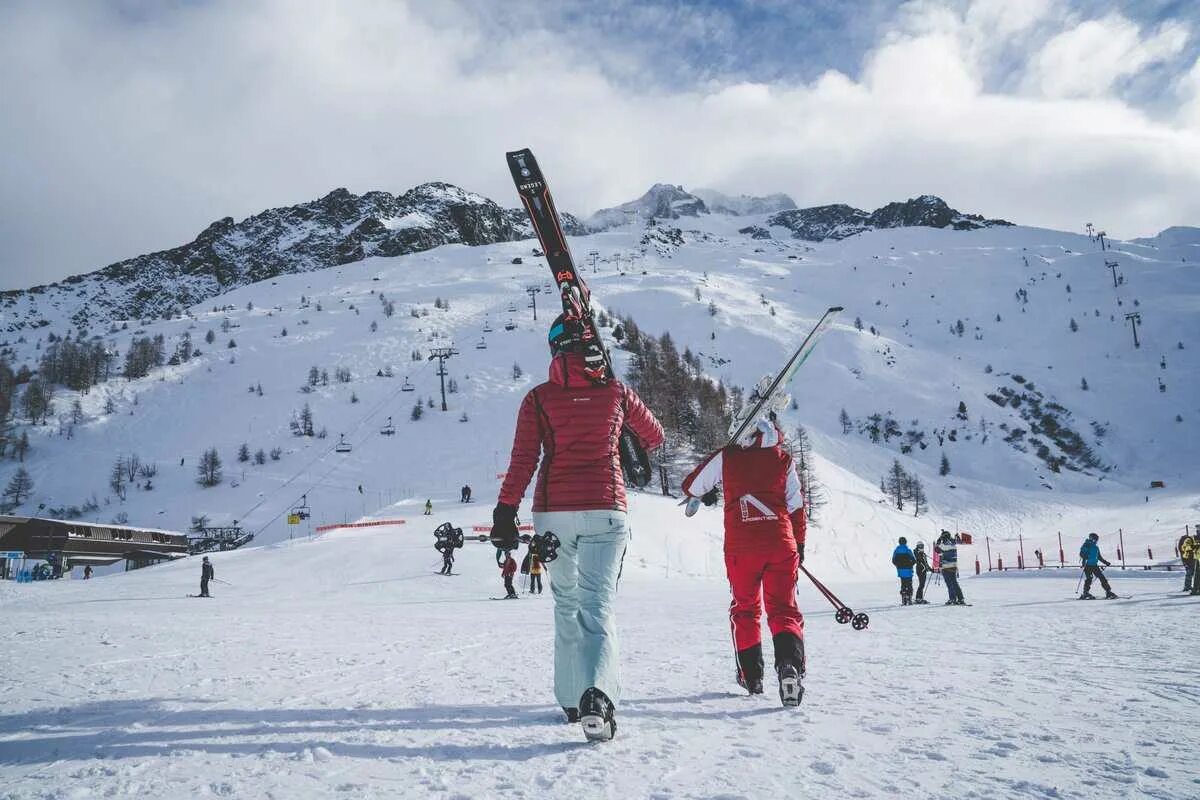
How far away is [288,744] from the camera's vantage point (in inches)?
138

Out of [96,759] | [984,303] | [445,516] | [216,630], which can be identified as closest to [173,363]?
[445,516]

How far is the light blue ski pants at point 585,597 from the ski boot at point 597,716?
0.17 ft

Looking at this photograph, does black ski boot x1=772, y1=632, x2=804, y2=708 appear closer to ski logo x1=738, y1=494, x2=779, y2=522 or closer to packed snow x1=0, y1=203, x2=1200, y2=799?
packed snow x1=0, y1=203, x2=1200, y2=799

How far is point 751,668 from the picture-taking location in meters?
4.71

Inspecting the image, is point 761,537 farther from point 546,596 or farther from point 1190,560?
point 546,596

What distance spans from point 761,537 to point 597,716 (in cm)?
189

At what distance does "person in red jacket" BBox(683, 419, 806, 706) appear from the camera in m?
4.60

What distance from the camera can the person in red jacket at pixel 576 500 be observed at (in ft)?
12.6

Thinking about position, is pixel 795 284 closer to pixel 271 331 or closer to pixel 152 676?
pixel 271 331

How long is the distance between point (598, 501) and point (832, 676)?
8.41 feet

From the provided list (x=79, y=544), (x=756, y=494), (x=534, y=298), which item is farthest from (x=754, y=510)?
(x=534, y=298)

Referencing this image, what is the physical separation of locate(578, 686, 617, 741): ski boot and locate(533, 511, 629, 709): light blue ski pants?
0.17ft

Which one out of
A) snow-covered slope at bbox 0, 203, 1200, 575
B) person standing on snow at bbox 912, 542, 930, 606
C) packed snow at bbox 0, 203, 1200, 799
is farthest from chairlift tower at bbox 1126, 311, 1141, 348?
person standing on snow at bbox 912, 542, 930, 606

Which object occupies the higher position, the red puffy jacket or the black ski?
the black ski
